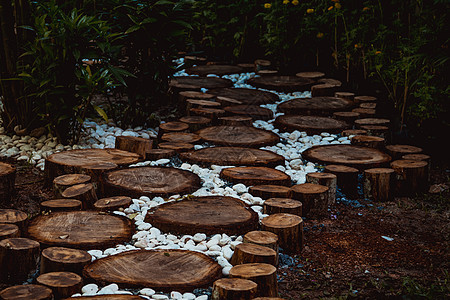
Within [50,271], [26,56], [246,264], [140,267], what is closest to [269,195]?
[246,264]

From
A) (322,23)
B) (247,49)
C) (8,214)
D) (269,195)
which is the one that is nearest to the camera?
(8,214)

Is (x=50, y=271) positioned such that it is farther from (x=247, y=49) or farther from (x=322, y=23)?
(x=247, y=49)

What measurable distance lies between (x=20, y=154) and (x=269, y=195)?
208 cm

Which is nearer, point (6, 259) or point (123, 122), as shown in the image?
point (6, 259)

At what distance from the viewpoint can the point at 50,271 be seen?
228cm

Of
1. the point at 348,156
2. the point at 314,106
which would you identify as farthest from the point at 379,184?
the point at 314,106

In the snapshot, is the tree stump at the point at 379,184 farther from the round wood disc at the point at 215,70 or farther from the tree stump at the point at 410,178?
the round wood disc at the point at 215,70

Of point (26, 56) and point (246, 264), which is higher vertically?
point (26, 56)

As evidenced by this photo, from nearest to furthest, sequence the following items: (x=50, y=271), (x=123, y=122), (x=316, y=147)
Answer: (x=50, y=271) < (x=316, y=147) < (x=123, y=122)

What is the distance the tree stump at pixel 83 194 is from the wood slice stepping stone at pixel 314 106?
2521mm

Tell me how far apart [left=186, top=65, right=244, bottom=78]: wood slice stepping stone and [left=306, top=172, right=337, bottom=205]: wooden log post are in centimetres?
328

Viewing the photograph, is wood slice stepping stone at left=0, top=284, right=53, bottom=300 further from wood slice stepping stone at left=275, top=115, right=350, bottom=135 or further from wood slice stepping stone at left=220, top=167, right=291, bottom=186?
wood slice stepping stone at left=275, top=115, right=350, bottom=135

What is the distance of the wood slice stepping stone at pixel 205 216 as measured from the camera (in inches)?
108

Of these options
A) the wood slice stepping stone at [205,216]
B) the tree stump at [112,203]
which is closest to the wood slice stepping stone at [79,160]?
the tree stump at [112,203]
